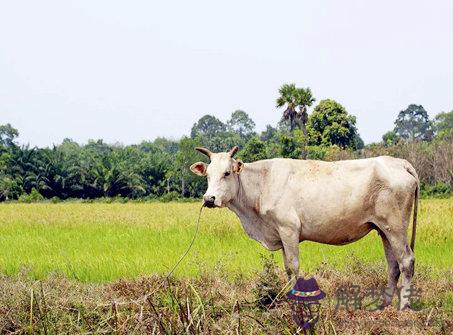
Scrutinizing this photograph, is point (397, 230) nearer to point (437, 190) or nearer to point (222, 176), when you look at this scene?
point (222, 176)

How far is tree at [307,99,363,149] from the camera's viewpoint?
40469 millimetres

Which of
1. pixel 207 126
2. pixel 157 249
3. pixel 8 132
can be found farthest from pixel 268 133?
pixel 157 249

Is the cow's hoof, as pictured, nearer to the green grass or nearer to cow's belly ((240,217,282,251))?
cow's belly ((240,217,282,251))

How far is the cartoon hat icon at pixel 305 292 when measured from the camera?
2.93m

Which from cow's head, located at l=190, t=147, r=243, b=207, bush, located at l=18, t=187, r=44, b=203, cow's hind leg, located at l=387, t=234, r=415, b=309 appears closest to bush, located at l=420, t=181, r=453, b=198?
bush, located at l=18, t=187, r=44, b=203

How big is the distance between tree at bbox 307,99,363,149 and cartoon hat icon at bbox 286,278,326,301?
3799 cm

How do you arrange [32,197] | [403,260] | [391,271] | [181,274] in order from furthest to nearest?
[32,197] < [181,274] < [391,271] < [403,260]

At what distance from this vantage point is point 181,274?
791cm

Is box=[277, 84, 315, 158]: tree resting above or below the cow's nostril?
above

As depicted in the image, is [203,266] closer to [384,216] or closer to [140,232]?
[384,216]

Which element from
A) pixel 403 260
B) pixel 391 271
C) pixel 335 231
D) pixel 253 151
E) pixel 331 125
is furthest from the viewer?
pixel 331 125

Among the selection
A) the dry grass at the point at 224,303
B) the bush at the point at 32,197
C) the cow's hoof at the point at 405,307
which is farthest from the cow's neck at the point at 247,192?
the bush at the point at 32,197

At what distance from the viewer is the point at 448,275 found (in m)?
7.24

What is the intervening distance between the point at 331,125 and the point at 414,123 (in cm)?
5206
